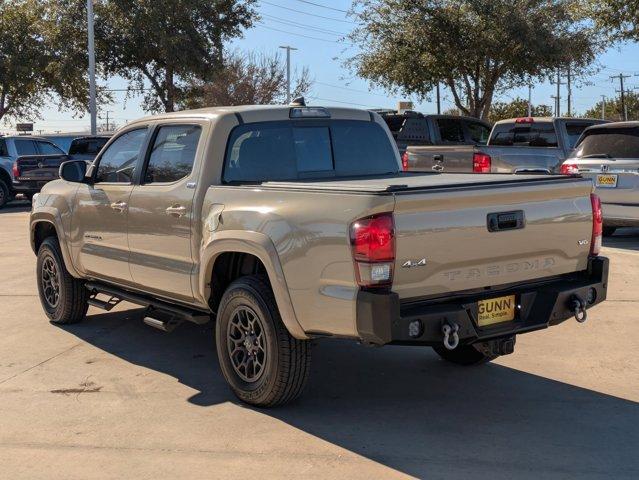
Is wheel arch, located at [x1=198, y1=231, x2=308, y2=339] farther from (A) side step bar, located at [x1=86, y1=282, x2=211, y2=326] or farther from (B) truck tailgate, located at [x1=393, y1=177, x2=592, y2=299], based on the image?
(B) truck tailgate, located at [x1=393, y1=177, x2=592, y2=299]

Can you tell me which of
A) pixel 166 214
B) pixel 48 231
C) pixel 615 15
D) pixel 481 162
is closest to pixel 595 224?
pixel 166 214

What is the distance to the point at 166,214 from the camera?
5531mm

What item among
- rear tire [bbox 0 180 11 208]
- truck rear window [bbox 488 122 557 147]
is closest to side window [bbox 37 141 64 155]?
rear tire [bbox 0 180 11 208]

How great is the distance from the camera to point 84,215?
21.7ft

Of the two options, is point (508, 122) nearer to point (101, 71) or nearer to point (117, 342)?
point (117, 342)

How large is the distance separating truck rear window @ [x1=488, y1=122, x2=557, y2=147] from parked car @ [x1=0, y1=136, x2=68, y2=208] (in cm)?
1167

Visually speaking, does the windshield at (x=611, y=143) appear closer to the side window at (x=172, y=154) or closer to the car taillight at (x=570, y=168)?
the car taillight at (x=570, y=168)

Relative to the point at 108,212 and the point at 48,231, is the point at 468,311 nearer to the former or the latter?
the point at 108,212

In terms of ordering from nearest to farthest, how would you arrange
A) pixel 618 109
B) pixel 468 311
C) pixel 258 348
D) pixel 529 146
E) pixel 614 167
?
pixel 468 311 → pixel 258 348 → pixel 614 167 → pixel 529 146 → pixel 618 109

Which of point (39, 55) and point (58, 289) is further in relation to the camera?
point (39, 55)

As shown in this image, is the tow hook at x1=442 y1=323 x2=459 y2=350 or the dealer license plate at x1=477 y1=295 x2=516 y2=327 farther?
the dealer license plate at x1=477 y1=295 x2=516 y2=327

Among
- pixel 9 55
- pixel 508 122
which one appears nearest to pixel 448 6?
pixel 508 122

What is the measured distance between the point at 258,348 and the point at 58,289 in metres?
3.12

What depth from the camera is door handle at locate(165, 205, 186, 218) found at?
5372mm
